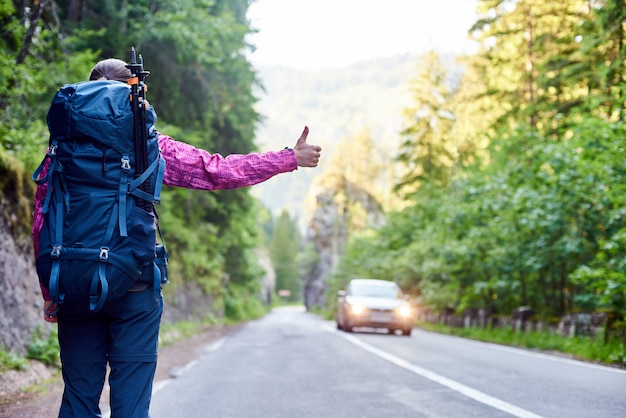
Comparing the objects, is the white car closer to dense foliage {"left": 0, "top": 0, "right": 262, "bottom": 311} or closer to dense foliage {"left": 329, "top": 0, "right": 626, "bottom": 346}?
dense foliage {"left": 329, "top": 0, "right": 626, "bottom": 346}

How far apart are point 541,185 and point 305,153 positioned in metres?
13.6

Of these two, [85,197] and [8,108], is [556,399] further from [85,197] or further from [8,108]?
[8,108]

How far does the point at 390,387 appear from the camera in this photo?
7.52 metres

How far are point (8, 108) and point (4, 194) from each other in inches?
70.5

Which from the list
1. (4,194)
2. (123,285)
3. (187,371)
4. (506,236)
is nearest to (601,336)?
(506,236)

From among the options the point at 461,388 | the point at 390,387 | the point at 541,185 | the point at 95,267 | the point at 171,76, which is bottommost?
the point at 390,387

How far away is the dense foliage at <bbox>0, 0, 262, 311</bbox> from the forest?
5 cm

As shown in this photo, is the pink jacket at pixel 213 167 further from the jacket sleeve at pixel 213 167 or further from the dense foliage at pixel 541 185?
the dense foliage at pixel 541 185

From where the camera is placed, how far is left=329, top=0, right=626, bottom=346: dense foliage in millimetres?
11766

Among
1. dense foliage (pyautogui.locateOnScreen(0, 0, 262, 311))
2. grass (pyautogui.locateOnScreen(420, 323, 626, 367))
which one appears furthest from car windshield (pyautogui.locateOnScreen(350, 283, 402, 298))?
dense foliage (pyautogui.locateOnScreen(0, 0, 262, 311))

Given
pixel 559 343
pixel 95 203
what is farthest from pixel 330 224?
pixel 95 203

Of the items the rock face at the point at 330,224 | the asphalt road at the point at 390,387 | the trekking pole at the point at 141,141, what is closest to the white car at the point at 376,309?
the asphalt road at the point at 390,387

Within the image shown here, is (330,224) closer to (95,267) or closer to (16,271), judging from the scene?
(16,271)

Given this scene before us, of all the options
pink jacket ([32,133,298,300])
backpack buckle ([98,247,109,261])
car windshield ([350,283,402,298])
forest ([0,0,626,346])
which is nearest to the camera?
backpack buckle ([98,247,109,261])
